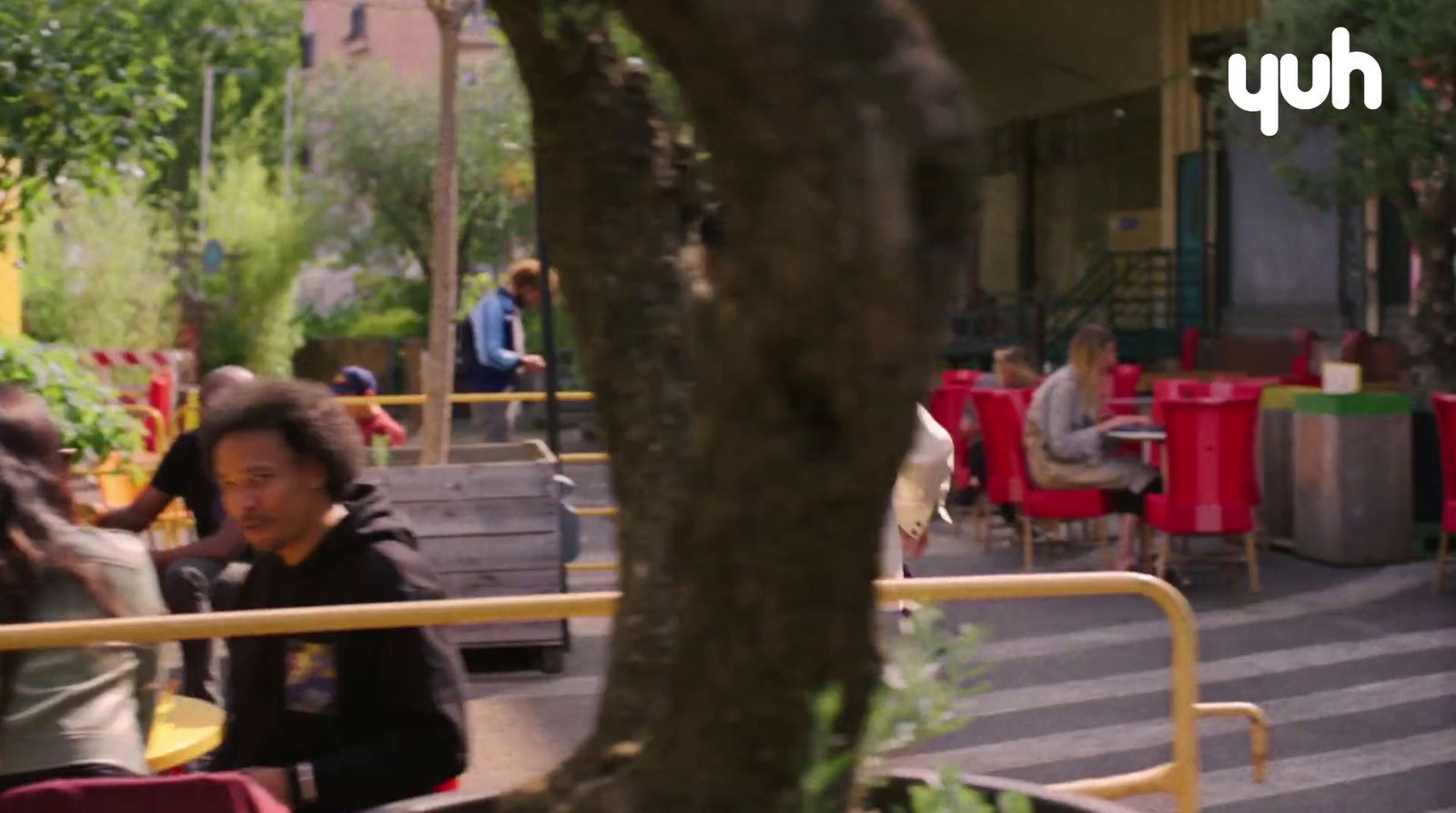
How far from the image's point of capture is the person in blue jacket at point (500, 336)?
622 inches

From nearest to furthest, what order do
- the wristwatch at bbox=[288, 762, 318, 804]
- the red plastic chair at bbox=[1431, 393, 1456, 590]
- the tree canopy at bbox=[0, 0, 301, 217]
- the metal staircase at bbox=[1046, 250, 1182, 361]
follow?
1. the wristwatch at bbox=[288, 762, 318, 804]
2. the red plastic chair at bbox=[1431, 393, 1456, 590]
3. the tree canopy at bbox=[0, 0, 301, 217]
4. the metal staircase at bbox=[1046, 250, 1182, 361]

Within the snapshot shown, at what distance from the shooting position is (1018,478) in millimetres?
14336

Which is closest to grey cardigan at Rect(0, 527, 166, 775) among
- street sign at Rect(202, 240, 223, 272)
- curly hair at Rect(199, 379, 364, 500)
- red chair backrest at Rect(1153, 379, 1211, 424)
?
curly hair at Rect(199, 379, 364, 500)

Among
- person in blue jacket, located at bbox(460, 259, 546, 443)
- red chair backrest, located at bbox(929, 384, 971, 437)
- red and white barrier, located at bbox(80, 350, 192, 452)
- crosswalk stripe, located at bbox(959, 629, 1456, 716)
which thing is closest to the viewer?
crosswalk stripe, located at bbox(959, 629, 1456, 716)

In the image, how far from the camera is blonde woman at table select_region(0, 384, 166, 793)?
4.13 meters

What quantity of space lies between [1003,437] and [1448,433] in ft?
10.0

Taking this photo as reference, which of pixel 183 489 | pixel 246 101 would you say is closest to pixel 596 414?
pixel 183 489

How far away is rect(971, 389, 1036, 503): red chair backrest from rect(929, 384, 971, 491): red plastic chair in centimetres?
102

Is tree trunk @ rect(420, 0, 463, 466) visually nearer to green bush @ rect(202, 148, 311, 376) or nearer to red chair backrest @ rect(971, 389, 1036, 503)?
red chair backrest @ rect(971, 389, 1036, 503)

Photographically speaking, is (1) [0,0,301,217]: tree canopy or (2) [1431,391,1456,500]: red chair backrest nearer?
(2) [1431,391,1456,500]: red chair backrest

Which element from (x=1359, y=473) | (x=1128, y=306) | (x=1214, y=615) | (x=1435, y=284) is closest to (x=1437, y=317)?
(x=1435, y=284)

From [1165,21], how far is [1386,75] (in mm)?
13776

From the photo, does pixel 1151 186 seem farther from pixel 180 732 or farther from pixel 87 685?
pixel 87 685

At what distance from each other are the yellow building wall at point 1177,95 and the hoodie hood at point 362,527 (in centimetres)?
2413
